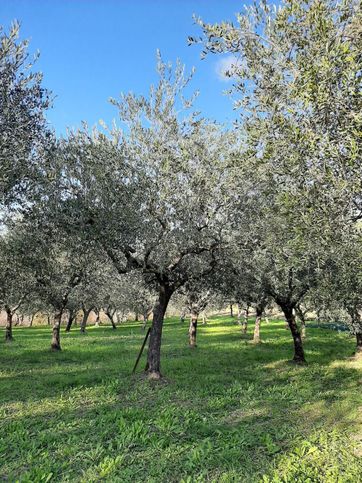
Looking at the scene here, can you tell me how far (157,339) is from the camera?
20.2m

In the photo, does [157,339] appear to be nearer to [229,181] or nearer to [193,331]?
[229,181]

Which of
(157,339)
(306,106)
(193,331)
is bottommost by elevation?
(193,331)

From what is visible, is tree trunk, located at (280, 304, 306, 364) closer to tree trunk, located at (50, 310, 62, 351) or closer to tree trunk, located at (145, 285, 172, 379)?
tree trunk, located at (145, 285, 172, 379)

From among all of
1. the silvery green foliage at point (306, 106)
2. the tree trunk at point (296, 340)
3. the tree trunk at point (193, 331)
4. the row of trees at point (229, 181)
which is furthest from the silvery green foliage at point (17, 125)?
the tree trunk at point (193, 331)

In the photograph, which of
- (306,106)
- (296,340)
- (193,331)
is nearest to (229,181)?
(306,106)

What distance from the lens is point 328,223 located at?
960 centimetres

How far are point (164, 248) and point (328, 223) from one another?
981 cm

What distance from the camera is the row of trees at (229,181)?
29.2 ft

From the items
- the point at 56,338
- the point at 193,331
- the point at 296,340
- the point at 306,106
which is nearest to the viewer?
the point at 306,106

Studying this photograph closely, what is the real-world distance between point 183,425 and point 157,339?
8.36m

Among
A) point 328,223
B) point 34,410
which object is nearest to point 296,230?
point 328,223

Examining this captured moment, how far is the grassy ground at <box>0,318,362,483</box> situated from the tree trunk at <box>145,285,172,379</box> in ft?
2.33

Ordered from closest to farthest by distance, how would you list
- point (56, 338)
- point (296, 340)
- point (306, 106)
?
1. point (306, 106)
2. point (296, 340)
3. point (56, 338)

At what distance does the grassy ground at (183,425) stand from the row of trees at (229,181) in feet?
13.2
